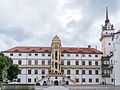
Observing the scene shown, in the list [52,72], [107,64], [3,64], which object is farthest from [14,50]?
[107,64]

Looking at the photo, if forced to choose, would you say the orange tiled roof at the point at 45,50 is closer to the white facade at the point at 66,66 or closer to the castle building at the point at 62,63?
the castle building at the point at 62,63

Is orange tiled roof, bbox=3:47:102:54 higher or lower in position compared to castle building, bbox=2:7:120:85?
higher

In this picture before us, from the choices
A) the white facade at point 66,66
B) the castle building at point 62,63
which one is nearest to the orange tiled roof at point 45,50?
the castle building at point 62,63

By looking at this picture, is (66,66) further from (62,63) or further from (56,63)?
(56,63)

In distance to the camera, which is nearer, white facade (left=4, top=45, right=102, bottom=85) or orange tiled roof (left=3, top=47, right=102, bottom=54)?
white facade (left=4, top=45, right=102, bottom=85)

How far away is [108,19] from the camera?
215 ft

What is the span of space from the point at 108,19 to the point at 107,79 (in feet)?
70.7

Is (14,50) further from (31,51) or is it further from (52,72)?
(52,72)

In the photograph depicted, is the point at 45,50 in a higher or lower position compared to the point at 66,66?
higher

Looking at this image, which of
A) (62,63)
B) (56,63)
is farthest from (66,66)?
(56,63)

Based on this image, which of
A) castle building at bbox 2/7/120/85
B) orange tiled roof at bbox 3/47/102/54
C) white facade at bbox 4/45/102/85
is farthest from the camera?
orange tiled roof at bbox 3/47/102/54

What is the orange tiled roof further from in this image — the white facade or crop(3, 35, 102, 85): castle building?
the white facade

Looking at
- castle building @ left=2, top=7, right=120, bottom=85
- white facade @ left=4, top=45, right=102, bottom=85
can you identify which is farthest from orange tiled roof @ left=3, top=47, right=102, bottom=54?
white facade @ left=4, top=45, right=102, bottom=85

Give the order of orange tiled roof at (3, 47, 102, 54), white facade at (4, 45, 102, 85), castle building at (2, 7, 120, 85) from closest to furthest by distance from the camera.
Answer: castle building at (2, 7, 120, 85), white facade at (4, 45, 102, 85), orange tiled roof at (3, 47, 102, 54)
